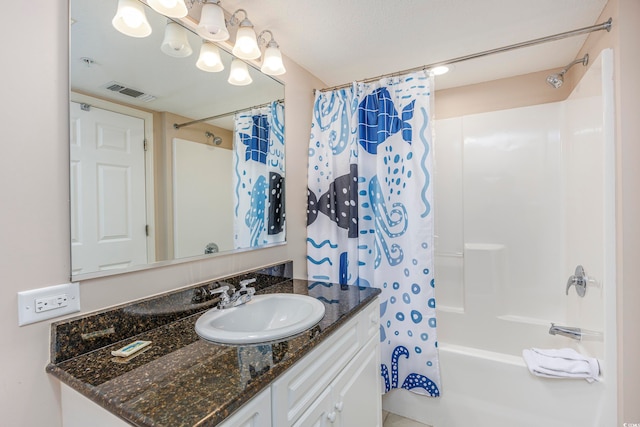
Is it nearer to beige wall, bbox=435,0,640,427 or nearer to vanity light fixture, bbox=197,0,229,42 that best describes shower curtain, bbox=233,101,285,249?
vanity light fixture, bbox=197,0,229,42

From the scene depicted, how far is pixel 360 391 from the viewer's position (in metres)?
1.36

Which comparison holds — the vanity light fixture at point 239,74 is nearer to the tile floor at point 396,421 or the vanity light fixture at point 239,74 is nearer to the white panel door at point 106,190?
the white panel door at point 106,190

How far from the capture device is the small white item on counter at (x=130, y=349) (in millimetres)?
916

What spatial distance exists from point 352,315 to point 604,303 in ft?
4.17

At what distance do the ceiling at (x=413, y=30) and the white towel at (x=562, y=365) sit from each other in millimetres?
1822

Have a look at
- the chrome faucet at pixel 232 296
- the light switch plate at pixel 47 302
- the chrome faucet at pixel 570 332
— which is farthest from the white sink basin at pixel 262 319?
the chrome faucet at pixel 570 332

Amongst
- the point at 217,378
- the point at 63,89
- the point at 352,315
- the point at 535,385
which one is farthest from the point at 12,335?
the point at 535,385

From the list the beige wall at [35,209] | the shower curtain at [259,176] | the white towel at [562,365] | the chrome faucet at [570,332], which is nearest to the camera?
the beige wall at [35,209]

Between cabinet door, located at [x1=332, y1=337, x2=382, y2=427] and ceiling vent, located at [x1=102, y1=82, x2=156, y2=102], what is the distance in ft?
4.46

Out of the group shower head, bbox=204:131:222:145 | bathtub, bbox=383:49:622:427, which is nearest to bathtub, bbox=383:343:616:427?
bathtub, bbox=383:49:622:427

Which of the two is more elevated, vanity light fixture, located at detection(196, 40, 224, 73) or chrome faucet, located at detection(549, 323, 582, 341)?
vanity light fixture, located at detection(196, 40, 224, 73)

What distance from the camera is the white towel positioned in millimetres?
1505

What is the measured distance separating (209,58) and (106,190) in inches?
31.0

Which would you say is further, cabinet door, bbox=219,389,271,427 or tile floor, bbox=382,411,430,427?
tile floor, bbox=382,411,430,427
